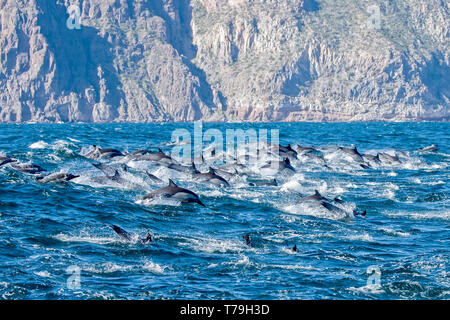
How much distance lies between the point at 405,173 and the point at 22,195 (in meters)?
21.9

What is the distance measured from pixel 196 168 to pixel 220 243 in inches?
752

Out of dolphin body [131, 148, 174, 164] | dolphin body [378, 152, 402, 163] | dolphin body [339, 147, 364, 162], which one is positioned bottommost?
dolphin body [378, 152, 402, 163]

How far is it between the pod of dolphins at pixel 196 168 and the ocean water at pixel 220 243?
0.42 meters

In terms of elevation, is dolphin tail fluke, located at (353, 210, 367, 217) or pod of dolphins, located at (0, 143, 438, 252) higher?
pod of dolphins, located at (0, 143, 438, 252)

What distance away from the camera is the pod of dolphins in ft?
79.7

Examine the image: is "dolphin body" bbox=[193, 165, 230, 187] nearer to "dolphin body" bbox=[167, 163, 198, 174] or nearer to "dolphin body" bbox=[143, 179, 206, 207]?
"dolphin body" bbox=[167, 163, 198, 174]

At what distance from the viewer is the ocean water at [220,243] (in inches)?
556

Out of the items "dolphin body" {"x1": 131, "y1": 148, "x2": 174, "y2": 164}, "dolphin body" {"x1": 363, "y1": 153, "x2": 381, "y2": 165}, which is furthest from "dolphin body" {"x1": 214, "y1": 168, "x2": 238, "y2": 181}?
"dolphin body" {"x1": 363, "y1": 153, "x2": 381, "y2": 165}

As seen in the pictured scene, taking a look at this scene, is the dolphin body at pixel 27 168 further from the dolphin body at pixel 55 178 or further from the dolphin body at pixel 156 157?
the dolphin body at pixel 156 157

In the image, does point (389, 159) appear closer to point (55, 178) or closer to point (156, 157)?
point (156, 157)

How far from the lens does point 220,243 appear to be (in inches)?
722

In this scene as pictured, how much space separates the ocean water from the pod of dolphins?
1.38ft
